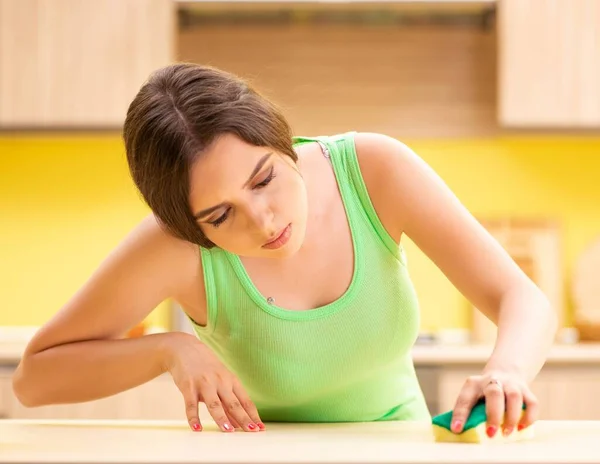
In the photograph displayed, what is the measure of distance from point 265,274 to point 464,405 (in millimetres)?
464

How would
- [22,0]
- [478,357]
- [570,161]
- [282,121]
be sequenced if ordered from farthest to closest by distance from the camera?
[570,161]
[22,0]
[478,357]
[282,121]

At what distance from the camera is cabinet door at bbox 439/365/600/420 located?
2.78 m

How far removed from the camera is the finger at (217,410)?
1.21 metres

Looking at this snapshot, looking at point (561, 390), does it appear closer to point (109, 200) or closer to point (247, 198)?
point (109, 200)

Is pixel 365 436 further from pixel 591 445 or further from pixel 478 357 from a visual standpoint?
pixel 478 357

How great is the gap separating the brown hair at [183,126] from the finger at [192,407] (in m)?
0.22

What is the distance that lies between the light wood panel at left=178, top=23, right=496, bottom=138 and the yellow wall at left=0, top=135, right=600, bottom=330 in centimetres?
12

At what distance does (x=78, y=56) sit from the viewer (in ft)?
10.3

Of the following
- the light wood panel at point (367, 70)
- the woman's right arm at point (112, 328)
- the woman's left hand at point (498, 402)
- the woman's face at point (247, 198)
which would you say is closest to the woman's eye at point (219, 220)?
the woman's face at point (247, 198)

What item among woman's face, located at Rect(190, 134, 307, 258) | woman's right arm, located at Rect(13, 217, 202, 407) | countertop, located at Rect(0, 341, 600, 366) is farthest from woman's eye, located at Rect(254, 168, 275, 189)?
countertop, located at Rect(0, 341, 600, 366)

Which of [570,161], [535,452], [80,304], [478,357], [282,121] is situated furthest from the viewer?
[570,161]

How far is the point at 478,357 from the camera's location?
9.07ft

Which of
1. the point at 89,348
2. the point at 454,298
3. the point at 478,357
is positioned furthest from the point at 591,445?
the point at 454,298

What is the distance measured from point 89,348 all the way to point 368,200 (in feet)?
1.57
